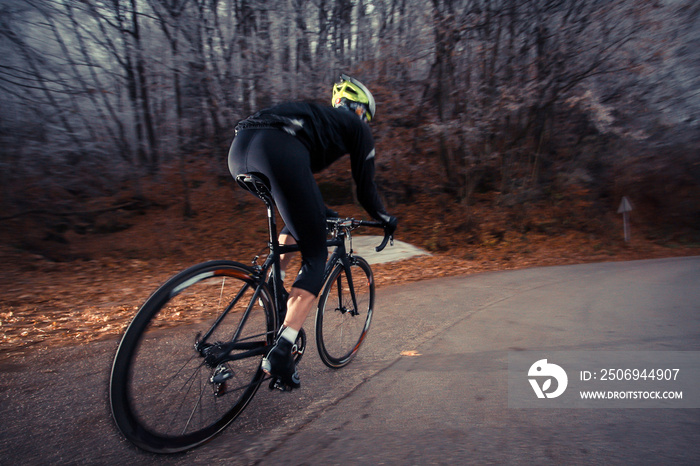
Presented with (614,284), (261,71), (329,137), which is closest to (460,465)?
(329,137)

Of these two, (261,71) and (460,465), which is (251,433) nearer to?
(460,465)

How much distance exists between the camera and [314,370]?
3418mm

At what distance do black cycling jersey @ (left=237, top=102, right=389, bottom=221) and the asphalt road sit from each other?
1335 millimetres

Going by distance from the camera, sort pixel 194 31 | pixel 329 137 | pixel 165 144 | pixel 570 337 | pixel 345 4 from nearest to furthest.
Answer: pixel 329 137
pixel 570 337
pixel 194 31
pixel 165 144
pixel 345 4

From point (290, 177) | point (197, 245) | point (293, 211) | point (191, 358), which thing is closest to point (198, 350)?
point (191, 358)

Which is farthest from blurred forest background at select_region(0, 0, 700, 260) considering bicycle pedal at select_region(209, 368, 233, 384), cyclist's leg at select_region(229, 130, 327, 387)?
bicycle pedal at select_region(209, 368, 233, 384)

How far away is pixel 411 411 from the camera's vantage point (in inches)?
108

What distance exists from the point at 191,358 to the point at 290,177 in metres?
1.10

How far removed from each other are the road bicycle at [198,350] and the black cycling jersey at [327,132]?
1.10 feet

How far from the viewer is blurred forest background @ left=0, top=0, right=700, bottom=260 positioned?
9.00 m

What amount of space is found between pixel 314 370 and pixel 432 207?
12435 mm

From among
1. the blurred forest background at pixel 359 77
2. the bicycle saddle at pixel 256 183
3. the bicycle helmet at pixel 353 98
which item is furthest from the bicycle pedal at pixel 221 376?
the blurred forest background at pixel 359 77

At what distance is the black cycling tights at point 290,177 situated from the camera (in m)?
2.50

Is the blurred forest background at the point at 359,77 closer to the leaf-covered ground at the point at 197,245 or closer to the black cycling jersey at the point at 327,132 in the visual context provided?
the leaf-covered ground at the point at 197,245
